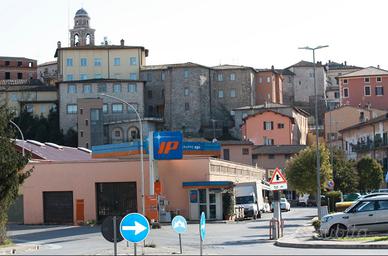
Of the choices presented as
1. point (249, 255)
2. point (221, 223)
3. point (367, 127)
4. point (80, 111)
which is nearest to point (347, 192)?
point (221, 223)

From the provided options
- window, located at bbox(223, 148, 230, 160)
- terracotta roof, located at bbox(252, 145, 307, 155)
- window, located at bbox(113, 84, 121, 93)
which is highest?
window, located at bbox(113, 84, 121, 93)

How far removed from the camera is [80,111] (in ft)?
440

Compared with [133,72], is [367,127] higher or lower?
lower

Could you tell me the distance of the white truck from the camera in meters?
59.2

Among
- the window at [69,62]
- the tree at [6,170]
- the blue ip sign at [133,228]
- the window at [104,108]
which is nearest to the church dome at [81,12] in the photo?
the window at [69,62]

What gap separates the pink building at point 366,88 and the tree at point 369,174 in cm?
6495

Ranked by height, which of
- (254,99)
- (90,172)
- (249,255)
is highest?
(254,99)

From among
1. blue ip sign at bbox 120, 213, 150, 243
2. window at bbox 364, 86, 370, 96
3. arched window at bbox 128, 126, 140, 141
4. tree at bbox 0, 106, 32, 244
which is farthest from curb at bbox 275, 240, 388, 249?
window at bbox 364, 86, 370, 96

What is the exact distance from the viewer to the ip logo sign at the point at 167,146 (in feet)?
173

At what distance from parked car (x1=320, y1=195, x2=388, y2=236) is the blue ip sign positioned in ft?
53.2

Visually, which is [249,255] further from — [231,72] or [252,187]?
[231,72]

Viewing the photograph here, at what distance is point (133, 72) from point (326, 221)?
382ft

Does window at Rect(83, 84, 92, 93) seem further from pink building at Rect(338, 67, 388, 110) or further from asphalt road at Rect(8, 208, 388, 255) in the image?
asphalt road at Rect(8, 208, 388, 255)

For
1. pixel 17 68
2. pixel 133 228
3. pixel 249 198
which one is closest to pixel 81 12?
pixel 17 68
